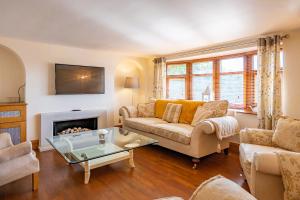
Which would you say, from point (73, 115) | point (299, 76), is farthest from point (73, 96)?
point (299, 76)

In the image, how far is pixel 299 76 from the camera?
9.27 feet

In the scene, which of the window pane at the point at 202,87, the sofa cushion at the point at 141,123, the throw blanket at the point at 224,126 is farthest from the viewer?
the window pane at the point at 202,87

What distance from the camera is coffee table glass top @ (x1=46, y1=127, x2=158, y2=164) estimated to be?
2.31 m

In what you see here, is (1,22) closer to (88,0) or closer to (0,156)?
(88,0)

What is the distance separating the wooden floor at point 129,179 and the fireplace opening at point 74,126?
71cm

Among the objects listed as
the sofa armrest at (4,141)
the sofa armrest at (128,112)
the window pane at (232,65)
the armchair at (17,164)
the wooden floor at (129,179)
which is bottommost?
the wooden floor at (129,179)

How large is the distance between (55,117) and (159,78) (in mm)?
2599

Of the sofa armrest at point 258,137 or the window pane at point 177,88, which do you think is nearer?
the sofa armrest at point 258,137

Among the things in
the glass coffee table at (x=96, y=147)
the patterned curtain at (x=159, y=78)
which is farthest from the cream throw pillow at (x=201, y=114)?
the patterned curtain at (x=159, y=78)

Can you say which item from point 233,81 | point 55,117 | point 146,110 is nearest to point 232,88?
point 233,81

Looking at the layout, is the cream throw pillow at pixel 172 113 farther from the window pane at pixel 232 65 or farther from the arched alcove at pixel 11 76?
the arched alcove at pixel 11 76

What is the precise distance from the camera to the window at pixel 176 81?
4887 mm

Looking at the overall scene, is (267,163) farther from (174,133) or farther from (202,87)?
(202,87)

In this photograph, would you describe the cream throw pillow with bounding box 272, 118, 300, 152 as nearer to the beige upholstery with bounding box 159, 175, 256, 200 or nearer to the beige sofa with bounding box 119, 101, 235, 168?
the beige sofa with bounding box 119, 101, 235, 168
